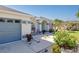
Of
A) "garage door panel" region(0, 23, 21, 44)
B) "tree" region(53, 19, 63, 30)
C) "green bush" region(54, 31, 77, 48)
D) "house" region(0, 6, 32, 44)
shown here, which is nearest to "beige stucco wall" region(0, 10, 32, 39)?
"house" region(0, 6, 32, 44)

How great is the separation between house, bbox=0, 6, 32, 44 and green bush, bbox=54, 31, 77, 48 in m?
5.39

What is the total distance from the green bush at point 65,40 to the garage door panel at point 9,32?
6.39 meters

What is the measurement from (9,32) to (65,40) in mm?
7313

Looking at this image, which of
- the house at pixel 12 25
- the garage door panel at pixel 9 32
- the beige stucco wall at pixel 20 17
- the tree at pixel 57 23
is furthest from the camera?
the beige stucco wall at pixel 20 17

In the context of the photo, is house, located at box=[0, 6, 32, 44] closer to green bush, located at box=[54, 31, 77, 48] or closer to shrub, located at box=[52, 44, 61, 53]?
shrub, located at box=[52, 44, 61, 53]

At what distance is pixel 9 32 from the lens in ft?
62.0

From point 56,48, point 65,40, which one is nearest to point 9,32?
point 56,48

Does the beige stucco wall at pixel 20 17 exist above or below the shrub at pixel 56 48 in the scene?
above

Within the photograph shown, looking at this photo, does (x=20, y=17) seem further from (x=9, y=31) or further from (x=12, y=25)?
(x=9, y=31)

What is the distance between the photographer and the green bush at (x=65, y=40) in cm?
1355

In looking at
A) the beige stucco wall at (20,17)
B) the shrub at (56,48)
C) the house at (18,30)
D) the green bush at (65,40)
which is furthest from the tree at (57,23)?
the beige stucco wall at (20,17)

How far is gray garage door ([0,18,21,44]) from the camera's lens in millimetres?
18084

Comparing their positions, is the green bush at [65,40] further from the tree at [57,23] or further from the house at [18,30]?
the house at [18,30]
